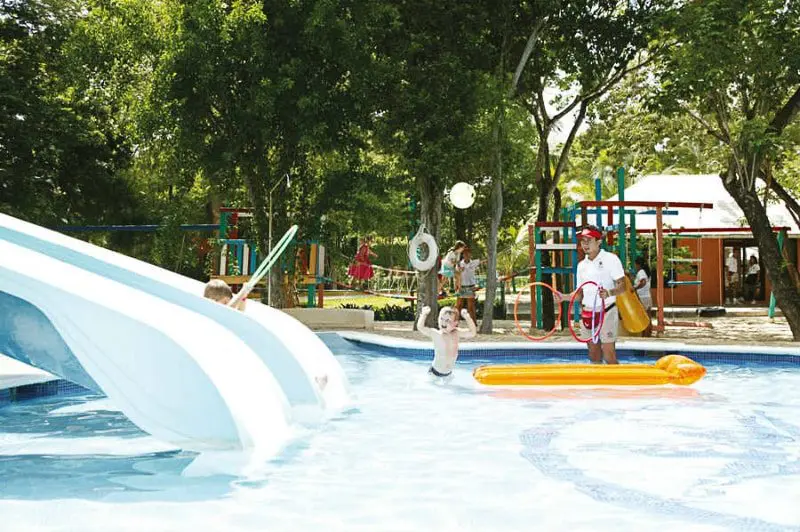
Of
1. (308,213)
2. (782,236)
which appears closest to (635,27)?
(782,236)

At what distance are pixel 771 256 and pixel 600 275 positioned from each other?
729cm

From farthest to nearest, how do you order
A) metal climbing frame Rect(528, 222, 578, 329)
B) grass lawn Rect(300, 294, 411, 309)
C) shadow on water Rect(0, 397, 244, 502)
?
grass lawn Rect(300, 294, 411, 309) < metal climbing frame Rect(528, 222, 578, 329) < shadow on water Rect(0, 397, 244, 502)

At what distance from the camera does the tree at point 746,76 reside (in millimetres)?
13562

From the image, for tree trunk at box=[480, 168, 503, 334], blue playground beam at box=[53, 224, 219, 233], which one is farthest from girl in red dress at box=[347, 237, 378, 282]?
tree trunk at box=[480, 168, 503, 334]

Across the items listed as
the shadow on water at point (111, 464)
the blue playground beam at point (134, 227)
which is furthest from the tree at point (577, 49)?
the shadow on water at point (111, 464)

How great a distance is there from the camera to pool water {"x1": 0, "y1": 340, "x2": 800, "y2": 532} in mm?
4375

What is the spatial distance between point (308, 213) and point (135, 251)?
838 centimetres

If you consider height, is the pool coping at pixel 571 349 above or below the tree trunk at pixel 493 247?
below

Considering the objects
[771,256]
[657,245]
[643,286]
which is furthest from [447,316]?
[771,256]

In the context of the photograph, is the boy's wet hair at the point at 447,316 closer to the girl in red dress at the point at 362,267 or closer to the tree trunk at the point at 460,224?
the girl in red dress at the point at 362,267

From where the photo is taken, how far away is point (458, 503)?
4703mm

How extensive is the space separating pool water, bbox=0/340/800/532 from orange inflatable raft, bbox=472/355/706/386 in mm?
210

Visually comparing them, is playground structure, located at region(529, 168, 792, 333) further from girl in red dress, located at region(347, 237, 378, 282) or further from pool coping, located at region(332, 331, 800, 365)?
girl in red dress, located at region(347, 237, 378, 282)

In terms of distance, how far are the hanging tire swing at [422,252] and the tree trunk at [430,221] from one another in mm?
476
